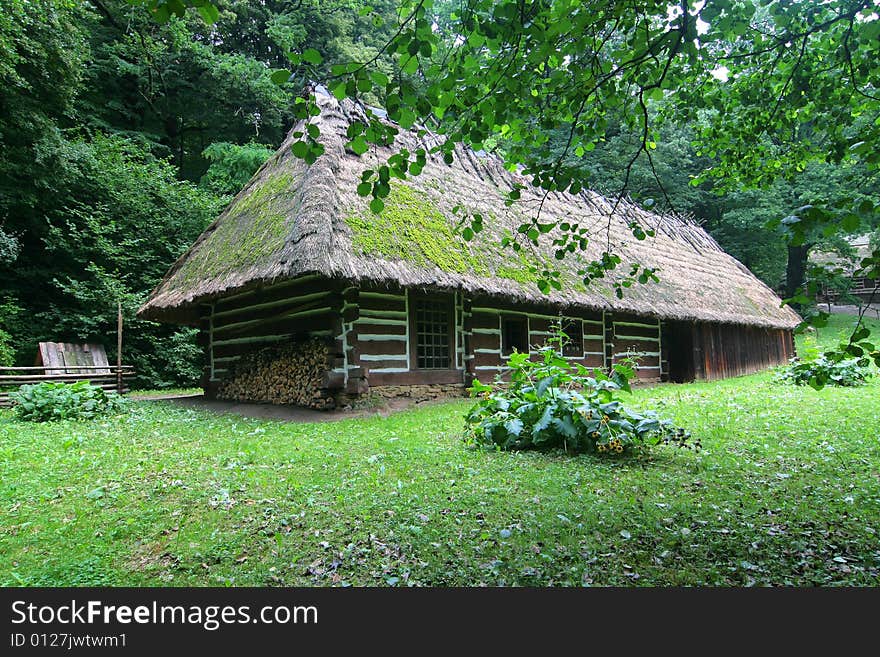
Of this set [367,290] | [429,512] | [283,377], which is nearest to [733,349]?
[367,290]

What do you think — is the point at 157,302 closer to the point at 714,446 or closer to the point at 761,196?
the point at 714,446

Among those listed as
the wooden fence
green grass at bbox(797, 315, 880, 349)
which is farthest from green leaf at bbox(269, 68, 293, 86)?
green grass at bbox(797, 315, 880, 349)

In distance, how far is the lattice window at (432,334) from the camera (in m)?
10.9

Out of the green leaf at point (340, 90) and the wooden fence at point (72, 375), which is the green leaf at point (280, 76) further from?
the wooden fence at point (72, 375)

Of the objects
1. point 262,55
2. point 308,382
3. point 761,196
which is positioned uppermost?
point 262,55

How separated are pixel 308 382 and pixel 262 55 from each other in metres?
21.6

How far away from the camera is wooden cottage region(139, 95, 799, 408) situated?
9.11 metres

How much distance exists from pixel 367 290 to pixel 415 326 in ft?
4.52

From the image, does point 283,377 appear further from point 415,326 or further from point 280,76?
point 280,76

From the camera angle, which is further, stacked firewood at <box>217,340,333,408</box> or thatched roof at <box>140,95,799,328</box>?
stacked firewood at <box>217,340,333,408</box>

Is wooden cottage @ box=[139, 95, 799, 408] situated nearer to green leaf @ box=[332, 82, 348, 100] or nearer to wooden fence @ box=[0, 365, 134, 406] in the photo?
wooden fence @ box=[0, 365, 134, 406]

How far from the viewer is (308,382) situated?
376 inches

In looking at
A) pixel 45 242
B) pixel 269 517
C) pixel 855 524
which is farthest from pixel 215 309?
pixel 855 524

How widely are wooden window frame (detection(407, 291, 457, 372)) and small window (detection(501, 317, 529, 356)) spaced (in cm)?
179
